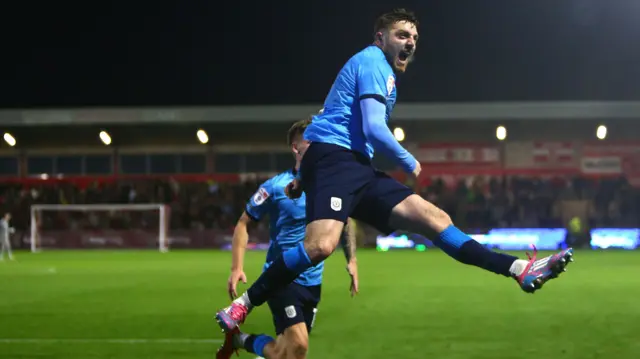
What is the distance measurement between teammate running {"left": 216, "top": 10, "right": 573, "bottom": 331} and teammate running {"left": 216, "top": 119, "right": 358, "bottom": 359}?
10.0 inches

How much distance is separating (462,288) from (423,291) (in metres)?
0.88

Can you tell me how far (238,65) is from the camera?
40781mm

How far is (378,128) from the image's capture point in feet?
17.5

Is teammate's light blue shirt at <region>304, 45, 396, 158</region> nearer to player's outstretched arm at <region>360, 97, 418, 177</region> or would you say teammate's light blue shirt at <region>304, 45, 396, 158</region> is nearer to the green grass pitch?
player's outstretched arm at <region>360, 97, 418, 177</region>

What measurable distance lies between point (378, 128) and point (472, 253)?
91 centimetres

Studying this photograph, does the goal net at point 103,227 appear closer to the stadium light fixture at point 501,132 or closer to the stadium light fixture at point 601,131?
the stadium light fixture at point 501,132

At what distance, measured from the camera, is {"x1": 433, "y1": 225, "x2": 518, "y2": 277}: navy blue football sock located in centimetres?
537

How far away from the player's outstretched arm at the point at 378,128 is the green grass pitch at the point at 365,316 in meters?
2.73

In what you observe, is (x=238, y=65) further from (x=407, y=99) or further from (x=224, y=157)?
(x=407, y=99)

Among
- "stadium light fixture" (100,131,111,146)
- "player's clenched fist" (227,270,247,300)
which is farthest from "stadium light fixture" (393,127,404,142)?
"player's clenched fist" (227,270,247,300)

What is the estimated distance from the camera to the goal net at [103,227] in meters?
33.9

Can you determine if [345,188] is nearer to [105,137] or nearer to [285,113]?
[285,113]

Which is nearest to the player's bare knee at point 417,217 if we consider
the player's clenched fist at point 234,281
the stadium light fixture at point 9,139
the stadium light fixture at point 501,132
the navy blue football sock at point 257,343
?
the navy blue football sock at point 257,343

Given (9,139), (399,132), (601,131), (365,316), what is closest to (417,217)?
(365,316)
